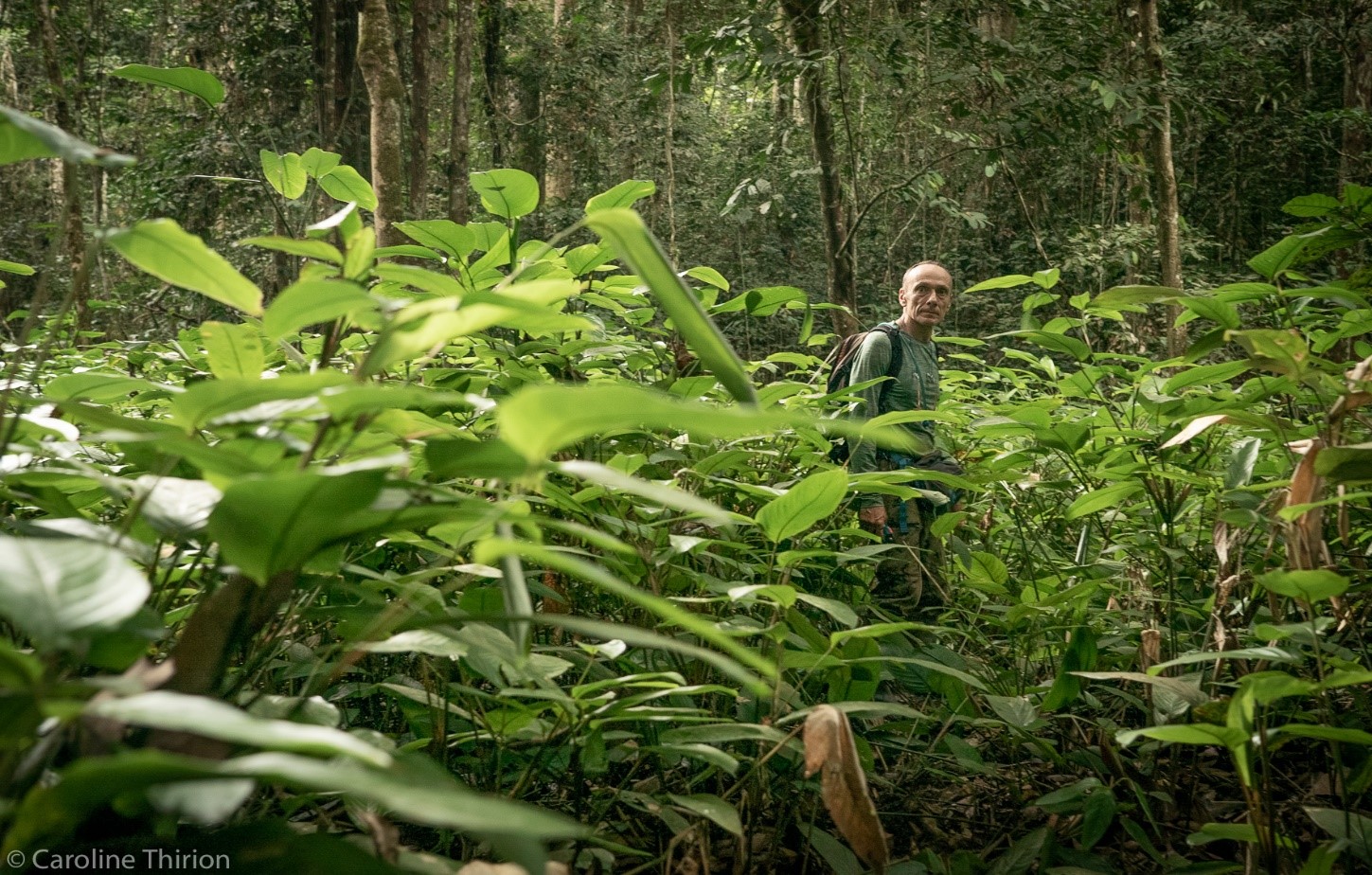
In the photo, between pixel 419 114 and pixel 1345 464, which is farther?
pixel 419 114

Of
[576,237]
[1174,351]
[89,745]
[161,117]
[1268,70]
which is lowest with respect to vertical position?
[1174,351]

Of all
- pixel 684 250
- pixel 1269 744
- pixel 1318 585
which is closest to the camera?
pixel 1318 585

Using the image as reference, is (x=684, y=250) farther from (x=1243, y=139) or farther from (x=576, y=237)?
(x=1243, y=139)

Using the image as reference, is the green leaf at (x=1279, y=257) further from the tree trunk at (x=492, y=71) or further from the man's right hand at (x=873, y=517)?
the tree trunk at (x=492, y=71)

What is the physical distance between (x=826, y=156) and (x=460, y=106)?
406 cm

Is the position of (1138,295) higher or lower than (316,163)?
lower

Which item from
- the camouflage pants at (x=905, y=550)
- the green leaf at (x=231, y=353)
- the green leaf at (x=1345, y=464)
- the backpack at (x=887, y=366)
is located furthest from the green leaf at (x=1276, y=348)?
the backpack at (x=887, y=366)

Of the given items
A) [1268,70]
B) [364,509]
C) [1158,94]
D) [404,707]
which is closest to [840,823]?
[364,509]

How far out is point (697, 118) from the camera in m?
11.1

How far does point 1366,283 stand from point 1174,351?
3.83 metres

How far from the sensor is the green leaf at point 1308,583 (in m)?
0.88

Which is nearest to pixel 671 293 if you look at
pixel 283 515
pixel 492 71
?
pixel 283 515

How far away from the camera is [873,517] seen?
2.53 m
